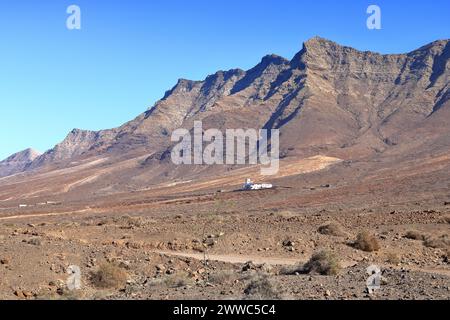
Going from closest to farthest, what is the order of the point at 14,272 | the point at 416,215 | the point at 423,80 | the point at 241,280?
the point at 241,280
the point at 14,272
the point at 416,215
the point at 423,80

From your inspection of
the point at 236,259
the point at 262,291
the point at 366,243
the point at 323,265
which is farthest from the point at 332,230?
the point at 262,291

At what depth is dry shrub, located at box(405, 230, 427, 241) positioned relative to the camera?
26.4 metres

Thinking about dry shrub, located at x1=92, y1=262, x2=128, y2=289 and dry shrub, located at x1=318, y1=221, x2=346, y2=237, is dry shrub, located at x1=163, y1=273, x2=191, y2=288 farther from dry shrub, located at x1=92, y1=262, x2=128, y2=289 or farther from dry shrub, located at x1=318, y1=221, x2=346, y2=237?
dry shrub, located at x1=318, y1=221, x2=346, y2=237

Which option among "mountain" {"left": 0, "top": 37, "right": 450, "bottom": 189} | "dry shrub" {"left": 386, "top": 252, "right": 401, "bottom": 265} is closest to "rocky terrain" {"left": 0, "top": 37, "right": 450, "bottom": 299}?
"dry shrub" {"left": 386, "top": 252, "right": 401, "bottom": 265}

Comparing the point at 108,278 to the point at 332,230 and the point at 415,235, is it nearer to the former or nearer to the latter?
the point at 332,230

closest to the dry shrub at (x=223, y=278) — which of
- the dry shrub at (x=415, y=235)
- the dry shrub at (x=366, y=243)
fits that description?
the dry shrub at (x=366, y=243)

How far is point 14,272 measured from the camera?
57.0 ft

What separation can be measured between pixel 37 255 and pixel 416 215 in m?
23.1

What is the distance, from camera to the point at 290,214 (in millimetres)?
41812

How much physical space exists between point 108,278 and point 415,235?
15.4 m

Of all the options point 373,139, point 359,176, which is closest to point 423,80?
point 373,139

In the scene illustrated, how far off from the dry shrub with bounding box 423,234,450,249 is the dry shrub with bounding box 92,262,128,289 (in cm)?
1368

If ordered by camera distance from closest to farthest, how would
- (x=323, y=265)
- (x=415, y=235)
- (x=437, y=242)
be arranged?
(x=323, y=265) → (x=437, y=242) → (x=415, y=235)
